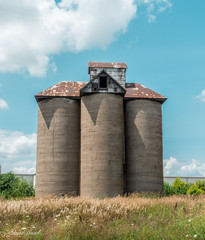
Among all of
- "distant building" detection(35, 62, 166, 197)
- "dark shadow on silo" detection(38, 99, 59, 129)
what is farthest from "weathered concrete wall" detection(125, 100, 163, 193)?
"dark shadow on silo" detection(38, 99, 59, 129)

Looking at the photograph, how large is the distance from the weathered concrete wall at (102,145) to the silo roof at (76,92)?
2105 mm

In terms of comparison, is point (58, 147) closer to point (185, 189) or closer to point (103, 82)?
point (103, 82)

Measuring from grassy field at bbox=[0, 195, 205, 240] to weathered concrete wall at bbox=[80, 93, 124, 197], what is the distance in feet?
22.5

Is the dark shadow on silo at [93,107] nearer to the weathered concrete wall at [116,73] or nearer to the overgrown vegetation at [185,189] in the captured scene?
the weathered concrete wall at [116,73]

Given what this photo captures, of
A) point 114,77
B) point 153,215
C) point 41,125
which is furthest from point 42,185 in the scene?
point 153,215

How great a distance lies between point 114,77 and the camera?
2792cm

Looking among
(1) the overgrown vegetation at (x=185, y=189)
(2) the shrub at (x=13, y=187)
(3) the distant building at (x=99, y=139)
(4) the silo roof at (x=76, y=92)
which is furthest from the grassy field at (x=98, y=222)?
(2) the shrub at (x=13, y=187)

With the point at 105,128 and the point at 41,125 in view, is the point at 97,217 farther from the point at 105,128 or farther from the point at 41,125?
the point at 41,125

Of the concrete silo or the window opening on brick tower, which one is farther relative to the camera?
the window opening on brick tower

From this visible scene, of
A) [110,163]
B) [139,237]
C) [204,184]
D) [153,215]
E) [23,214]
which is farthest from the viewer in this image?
[204,184]

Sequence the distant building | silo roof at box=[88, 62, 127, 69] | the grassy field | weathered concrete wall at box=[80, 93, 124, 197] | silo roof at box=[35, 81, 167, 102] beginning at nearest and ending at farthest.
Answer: the grassy field
weathered concrete wall at box=[80, 93, 124, 197]
the distant building
silo roof at box=[35, 81, 167, 102]
silo roof at box=[88, 62, 127, 69]

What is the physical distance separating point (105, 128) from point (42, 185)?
6.93 meters

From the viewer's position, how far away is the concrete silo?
2344 cm

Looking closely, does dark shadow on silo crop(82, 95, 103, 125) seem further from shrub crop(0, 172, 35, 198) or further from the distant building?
shrub crop(0, 172, 35, 198)
